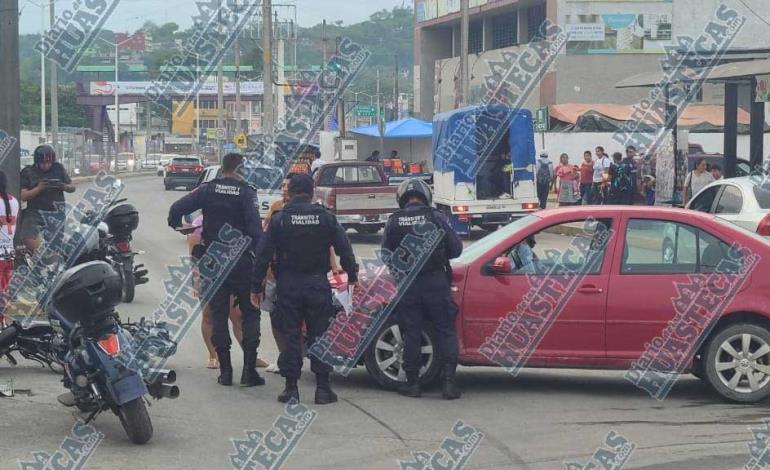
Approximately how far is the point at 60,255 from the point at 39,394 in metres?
2.00

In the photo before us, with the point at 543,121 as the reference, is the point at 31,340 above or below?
below

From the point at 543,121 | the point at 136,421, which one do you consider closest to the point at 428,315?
the point at 136,421

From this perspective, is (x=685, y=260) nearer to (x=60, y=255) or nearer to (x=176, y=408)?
(x=176, y=408)

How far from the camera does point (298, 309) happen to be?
29.0ft

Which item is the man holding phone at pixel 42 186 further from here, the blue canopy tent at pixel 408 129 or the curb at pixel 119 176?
the curb at pixel 119 176

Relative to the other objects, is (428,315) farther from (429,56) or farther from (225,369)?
(429,56)

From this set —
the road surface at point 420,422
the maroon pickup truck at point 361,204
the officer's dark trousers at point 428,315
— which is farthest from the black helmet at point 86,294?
the maroon pickup truck at point 361,204

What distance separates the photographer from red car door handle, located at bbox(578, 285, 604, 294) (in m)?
9.06

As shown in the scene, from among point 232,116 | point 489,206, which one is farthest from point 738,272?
point 232,116

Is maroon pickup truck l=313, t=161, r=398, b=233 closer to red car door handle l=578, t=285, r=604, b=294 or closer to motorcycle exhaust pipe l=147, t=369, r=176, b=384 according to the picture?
red car door handle l=578, t=285, r=604, b=294

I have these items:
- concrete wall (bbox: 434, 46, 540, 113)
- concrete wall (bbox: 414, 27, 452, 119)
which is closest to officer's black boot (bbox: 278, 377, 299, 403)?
concrete wall (bbox: 434, 46, 540, 113)

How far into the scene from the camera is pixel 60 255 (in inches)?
420

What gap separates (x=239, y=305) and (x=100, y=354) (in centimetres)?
217

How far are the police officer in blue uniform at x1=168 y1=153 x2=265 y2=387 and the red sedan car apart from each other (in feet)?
3.80
